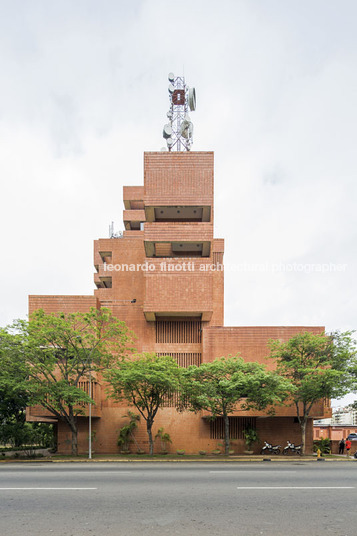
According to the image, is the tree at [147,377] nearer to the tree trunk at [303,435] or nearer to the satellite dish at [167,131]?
the tree trunk at [303,435]

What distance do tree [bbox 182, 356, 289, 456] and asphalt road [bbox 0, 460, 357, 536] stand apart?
16246 mm

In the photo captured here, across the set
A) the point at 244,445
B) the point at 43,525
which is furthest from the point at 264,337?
the point at 43,525

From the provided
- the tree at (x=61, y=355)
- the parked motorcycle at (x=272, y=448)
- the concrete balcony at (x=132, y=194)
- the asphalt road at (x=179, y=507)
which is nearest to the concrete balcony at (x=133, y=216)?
the concrete balcony at (x=132, y=194)

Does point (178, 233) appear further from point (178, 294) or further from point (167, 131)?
point (167, 131)

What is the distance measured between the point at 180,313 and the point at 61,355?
33.0 ft

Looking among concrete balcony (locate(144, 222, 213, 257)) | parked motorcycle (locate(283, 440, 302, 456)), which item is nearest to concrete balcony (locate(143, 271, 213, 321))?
concrete balcony (locate(144, 222, 213, 257))

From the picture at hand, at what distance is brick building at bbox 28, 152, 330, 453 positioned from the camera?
118ft

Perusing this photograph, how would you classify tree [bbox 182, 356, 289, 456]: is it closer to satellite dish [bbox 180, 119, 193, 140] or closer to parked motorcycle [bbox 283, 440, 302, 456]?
parked motorcycle [bbox 283, 440, 302, 456]

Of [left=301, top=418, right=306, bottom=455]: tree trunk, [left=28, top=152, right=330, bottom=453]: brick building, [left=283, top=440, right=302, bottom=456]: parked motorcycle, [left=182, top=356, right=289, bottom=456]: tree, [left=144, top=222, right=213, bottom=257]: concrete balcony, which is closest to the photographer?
[left=182, top=356, right=289, bottom=456]: tree

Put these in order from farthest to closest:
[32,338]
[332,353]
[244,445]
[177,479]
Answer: [244,445] → [332,353] → [32,338] → [177,479]

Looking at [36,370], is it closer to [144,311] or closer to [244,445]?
[144,311]

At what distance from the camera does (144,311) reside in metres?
36.4

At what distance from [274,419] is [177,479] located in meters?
25.1

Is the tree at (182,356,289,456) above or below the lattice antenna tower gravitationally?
below
